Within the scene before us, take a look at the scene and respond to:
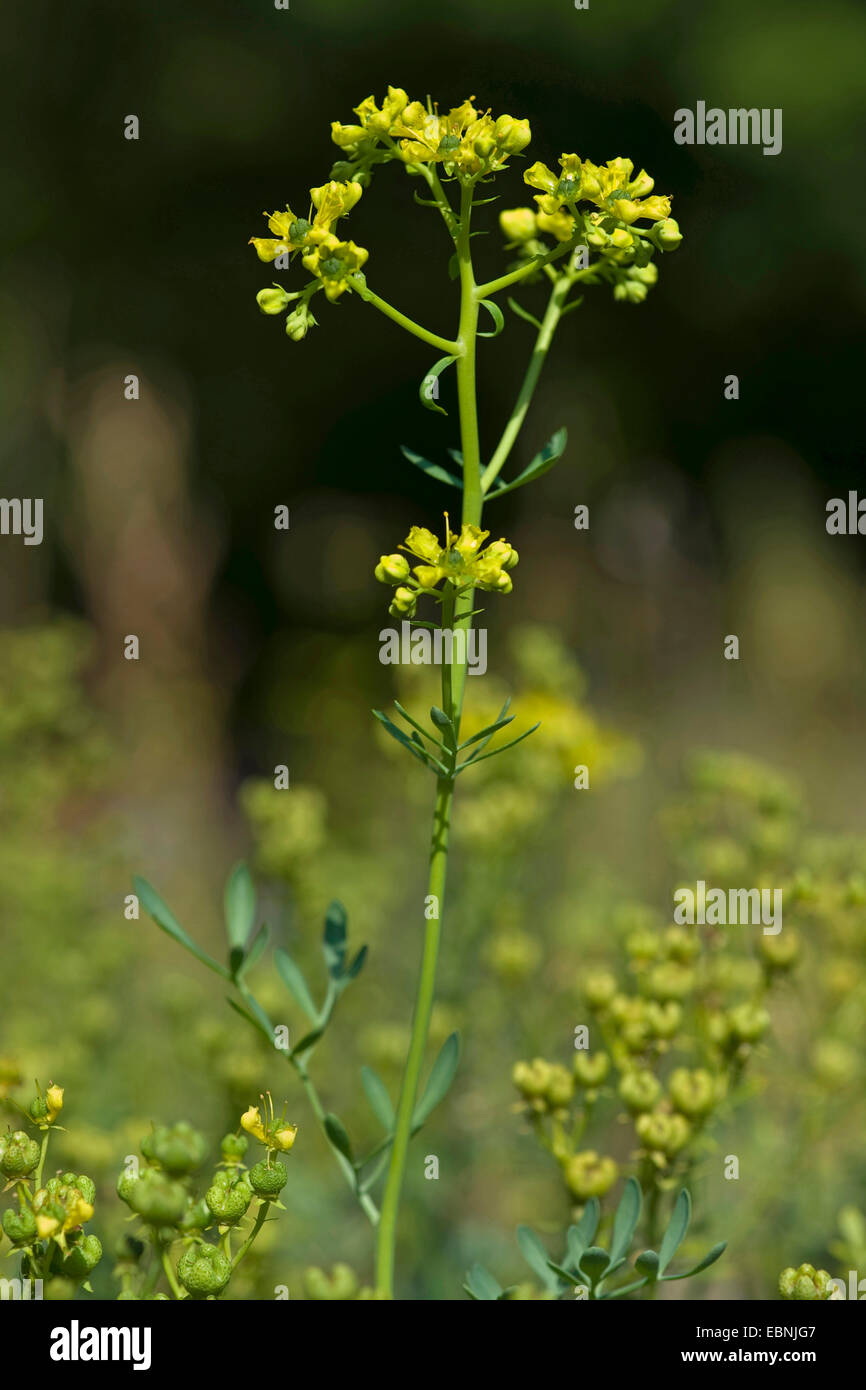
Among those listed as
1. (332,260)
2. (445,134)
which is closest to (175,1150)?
(332,260)

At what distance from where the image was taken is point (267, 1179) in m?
0.76

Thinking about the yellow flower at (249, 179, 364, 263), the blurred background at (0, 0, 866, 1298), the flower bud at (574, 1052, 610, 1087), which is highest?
the blurred background at (0, 0, 866, 1298)

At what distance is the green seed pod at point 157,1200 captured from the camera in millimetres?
716

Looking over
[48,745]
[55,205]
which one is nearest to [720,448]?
[55,205]

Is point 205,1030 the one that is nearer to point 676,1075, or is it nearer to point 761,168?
point 676,1075

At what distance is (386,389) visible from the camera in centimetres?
510

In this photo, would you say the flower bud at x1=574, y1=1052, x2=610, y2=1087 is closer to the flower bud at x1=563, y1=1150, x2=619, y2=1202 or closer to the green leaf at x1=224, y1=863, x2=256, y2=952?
the flower bud at x1=563, y1=1150, x2=619, y2=1202

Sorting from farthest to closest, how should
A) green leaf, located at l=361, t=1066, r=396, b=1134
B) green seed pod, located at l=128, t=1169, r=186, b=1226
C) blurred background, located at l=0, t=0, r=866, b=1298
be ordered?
1. blurred background, located at l=0, t=0, r=866, b=1298
2. green leaf, located at l=361, t=1066, r=396, b=1134
3. green seed pod, located at l=128, t=1169, r=186, b=1226

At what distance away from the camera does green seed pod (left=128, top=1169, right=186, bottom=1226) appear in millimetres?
716

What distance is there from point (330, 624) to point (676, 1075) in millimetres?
4190

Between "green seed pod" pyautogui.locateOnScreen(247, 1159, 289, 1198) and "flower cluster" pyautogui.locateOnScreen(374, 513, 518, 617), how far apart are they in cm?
38

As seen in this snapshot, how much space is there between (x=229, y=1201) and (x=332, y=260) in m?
0.64

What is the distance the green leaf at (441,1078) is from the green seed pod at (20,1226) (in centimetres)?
28

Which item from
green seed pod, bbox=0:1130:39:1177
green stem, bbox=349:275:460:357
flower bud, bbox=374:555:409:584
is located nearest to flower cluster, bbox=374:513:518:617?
flower bud, bbox=374:555:409:584
